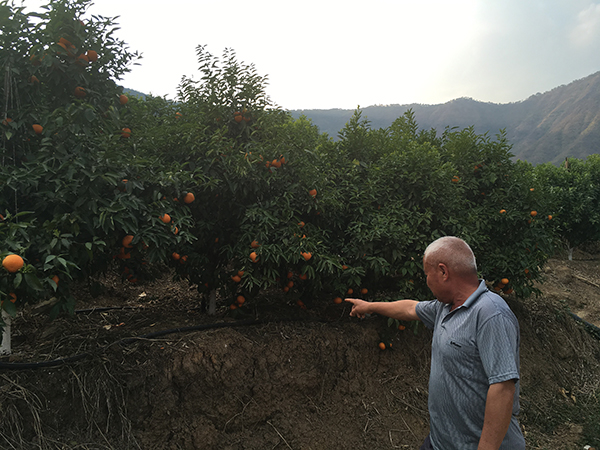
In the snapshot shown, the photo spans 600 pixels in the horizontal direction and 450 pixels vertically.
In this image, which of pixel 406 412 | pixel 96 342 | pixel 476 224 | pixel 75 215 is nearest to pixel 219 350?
pixel 96 342

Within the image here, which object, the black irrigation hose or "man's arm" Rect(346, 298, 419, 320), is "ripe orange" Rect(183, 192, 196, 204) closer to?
the black irrigation hose

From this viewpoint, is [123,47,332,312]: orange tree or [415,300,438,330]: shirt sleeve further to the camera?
[123,47,332,312]: orange tree

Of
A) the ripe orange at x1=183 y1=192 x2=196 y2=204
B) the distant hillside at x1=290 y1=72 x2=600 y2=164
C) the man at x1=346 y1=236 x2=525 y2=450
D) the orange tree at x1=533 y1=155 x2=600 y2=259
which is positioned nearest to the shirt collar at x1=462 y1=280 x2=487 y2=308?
the man at x1=346 y1=236 x2=525 y2=450

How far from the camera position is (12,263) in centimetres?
178

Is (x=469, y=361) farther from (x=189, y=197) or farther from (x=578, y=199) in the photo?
(x=578, y=199)

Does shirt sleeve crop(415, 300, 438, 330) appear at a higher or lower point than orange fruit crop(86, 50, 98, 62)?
lower

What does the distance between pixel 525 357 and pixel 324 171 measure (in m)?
3.57

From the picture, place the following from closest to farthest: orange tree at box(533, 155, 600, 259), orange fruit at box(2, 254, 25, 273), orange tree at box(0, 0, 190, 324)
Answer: orange fruit at box(2, 254, 25, 273), orange tree at box(0, 0, 190, 324), orange tree at box(533, 155, 600, 259)

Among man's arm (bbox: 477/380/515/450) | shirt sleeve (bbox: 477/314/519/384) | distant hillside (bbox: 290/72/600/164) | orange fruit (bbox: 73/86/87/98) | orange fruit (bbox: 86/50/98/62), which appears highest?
A: distant hillside (bbox: 290/72/600/164)

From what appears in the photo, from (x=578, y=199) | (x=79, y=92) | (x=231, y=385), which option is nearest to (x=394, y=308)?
(x=231, y=385)

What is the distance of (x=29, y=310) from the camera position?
3.81m

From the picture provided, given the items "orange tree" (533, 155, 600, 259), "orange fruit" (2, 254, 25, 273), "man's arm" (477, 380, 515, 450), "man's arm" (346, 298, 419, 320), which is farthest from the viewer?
"orange tree" (533, 155, 600, 259)

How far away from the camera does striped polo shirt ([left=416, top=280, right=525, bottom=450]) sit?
4.38ft

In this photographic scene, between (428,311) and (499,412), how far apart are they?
0.64m
